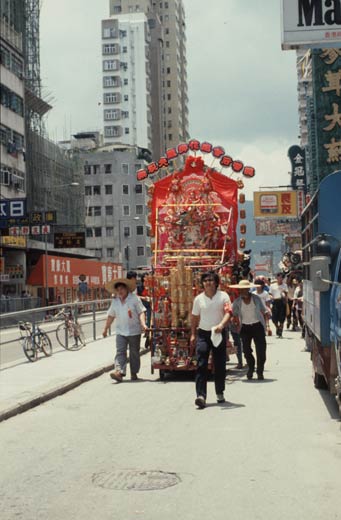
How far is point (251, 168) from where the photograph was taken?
680 inches

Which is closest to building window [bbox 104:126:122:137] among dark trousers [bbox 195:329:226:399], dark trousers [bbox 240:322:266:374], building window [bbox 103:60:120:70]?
building window [bbox 103:60:120:70]

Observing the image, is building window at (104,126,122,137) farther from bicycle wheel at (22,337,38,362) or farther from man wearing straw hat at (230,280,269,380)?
man wearing straw hat at (230,280,269,380)

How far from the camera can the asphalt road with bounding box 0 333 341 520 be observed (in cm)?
605

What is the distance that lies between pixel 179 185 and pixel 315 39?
524 centimetres

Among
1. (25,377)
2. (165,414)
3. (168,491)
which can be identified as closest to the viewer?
(168,491)

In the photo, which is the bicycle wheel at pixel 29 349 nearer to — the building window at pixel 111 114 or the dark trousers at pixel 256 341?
the dark trousers at pixel 256 341

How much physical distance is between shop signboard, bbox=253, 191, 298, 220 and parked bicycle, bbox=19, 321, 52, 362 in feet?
107

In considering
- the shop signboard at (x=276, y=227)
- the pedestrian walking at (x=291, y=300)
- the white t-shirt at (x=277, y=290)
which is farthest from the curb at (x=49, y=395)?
the shop signboard at (x=276, y=227)

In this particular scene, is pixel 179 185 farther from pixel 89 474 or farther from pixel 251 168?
pixel 89 474

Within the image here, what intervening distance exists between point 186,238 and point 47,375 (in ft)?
12.3

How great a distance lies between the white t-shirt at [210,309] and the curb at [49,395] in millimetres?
2719

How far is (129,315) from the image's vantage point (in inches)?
565

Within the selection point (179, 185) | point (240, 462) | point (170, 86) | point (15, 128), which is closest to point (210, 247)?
point (179, 185)

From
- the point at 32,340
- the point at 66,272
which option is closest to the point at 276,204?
the point at 66,272
